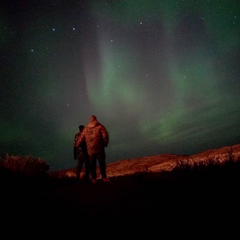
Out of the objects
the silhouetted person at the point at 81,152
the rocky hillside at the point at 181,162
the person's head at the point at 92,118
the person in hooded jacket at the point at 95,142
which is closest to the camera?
the rocky hillside at the point at 181,162

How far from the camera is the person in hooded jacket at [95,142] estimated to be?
9477 mm

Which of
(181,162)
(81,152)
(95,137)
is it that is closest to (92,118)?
(95,137)

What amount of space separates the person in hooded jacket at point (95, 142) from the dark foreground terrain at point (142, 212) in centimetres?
360

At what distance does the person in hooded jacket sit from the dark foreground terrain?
360 cm

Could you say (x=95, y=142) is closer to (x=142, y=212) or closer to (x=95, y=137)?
(x=95, y=137)

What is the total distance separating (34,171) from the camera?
36.6ft

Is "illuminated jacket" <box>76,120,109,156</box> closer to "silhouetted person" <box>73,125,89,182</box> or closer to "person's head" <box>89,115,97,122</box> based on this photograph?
"person's head" <box>89,115,97,122</box>

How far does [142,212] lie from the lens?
4031 mm

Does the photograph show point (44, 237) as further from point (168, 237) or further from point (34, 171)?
point (34, 171)

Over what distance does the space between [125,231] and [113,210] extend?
1103 mm

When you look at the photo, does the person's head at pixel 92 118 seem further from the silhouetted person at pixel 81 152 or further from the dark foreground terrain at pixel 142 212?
the dark foreground terrain at pixel 142 212

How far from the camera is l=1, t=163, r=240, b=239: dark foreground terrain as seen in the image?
319 cm

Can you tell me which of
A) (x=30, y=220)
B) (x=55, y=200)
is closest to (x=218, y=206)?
(x=30, y=220)

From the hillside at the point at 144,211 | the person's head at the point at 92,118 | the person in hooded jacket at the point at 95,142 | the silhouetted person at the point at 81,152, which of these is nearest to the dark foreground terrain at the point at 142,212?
the hillside at the point at 144,211
